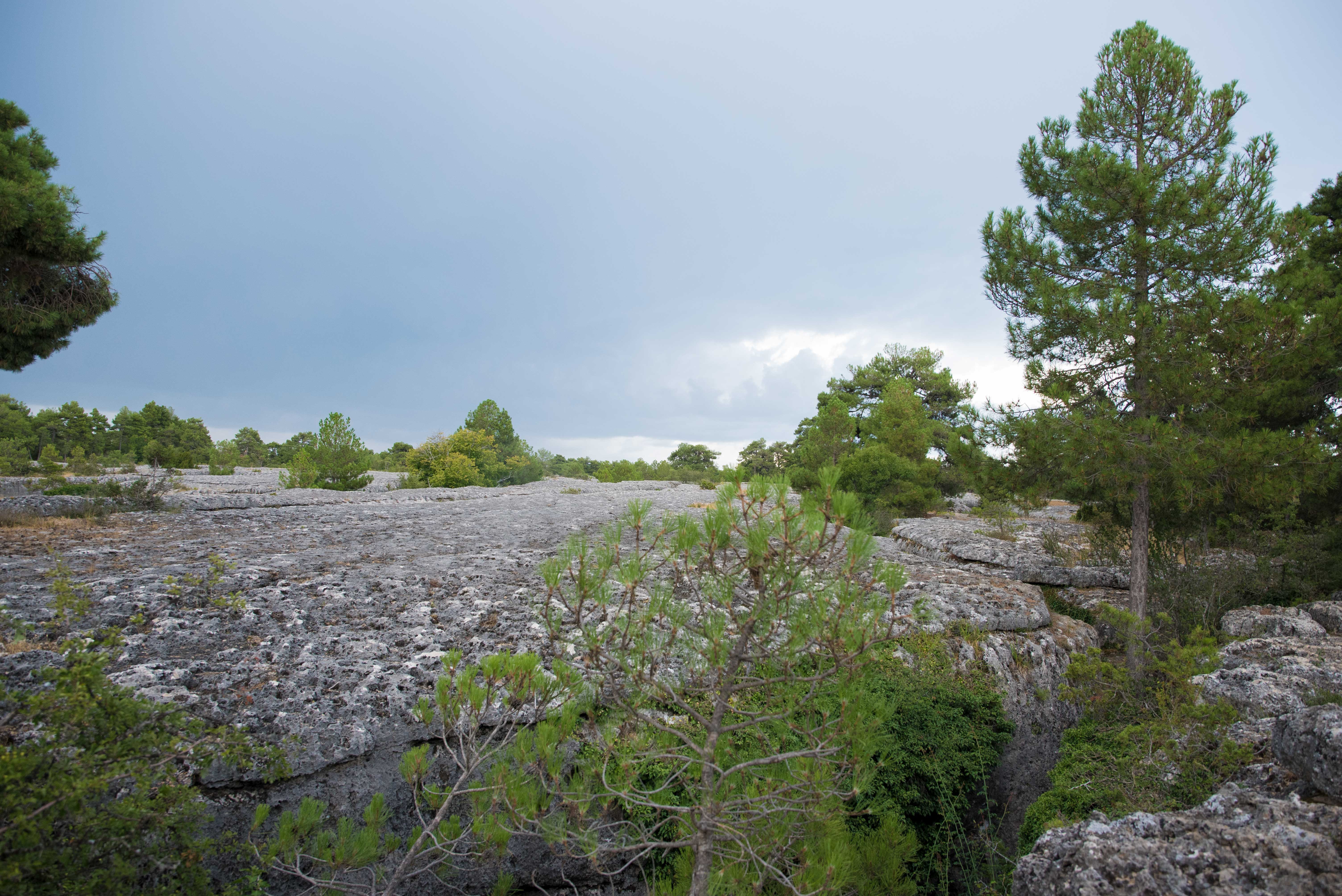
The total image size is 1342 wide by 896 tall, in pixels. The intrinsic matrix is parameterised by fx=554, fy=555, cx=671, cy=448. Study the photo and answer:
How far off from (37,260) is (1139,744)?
13051mm

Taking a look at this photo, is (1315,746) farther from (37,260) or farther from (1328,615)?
(37,260)

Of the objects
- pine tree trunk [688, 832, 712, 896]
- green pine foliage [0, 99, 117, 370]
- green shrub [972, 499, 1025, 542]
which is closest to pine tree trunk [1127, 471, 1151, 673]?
green shrub [972, 499, 1025, 542]

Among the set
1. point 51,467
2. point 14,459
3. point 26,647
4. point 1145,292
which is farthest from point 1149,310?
point 14,459

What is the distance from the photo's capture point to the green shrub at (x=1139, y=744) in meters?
3.36

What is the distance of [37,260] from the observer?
725 centimetres

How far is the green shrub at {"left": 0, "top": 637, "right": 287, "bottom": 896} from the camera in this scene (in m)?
1.76

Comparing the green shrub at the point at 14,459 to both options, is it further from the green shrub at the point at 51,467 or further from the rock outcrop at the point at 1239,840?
the rock outcrop at the point at 1239,840

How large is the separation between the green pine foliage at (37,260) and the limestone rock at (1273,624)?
14.4 meters

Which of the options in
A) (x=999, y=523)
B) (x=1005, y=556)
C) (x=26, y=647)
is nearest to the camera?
(x=26, y=647)

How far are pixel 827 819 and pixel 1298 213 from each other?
30.3 ft

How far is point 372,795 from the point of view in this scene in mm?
2867

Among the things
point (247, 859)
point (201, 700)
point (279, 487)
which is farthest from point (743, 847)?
point (279, 487)

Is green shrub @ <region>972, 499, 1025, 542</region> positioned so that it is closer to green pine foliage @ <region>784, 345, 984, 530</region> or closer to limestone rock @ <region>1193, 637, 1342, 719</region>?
green pine foliage @ <region>784, 345, 984, 530</region>

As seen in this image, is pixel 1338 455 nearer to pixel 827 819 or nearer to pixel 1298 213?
pixel 1298 213
